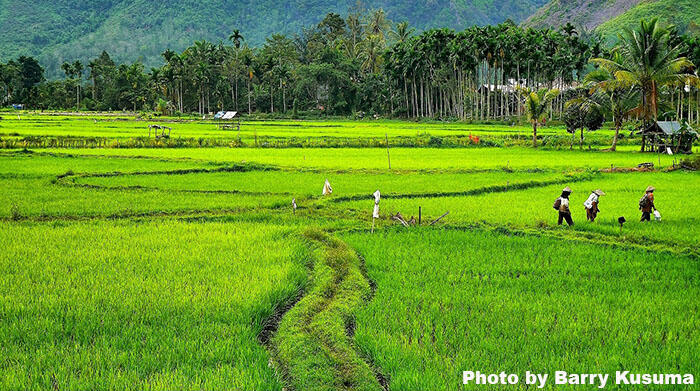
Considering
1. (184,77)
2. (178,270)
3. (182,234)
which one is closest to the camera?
(178,270)

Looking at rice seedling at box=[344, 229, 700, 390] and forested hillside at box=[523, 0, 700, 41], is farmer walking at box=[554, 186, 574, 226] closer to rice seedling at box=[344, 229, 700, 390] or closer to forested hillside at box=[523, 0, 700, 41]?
rice seedling at box=[344, 229, 700, 390]

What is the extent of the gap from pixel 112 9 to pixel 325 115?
154046 mm

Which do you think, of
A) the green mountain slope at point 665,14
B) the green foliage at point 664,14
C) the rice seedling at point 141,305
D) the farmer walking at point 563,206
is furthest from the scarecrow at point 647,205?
the green mountain slope at point 665,14

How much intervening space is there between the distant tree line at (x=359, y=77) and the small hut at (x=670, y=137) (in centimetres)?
1411

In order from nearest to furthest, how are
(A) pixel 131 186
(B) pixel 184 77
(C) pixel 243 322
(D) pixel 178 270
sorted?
(C) pixel 243 322
(D) pixel 178 270
(A) pixel 131 186
(B) pixel 184 77

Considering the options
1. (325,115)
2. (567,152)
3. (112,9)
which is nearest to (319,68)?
(325,115)

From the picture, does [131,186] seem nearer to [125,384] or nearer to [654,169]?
[125,384]

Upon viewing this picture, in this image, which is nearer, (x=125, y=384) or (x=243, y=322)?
(x=125, y=384)

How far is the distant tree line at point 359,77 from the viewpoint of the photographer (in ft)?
175

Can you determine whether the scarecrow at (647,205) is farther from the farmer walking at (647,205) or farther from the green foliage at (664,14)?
the green foliage at (664,14)

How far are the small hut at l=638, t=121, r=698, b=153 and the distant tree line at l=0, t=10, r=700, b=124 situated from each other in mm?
14105

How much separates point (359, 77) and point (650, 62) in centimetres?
4805

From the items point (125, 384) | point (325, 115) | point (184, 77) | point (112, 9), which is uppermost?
point (112, 9)

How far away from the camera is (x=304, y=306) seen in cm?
682
